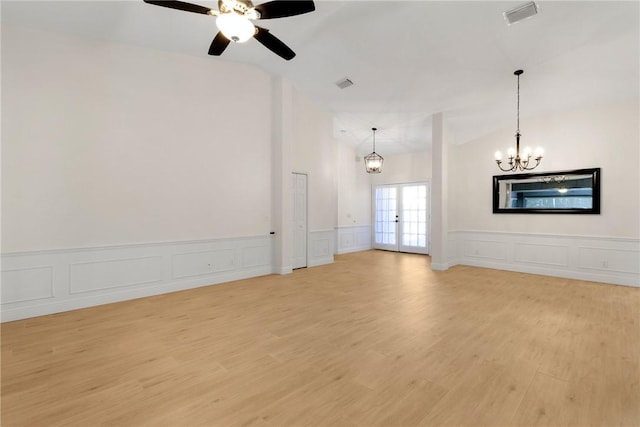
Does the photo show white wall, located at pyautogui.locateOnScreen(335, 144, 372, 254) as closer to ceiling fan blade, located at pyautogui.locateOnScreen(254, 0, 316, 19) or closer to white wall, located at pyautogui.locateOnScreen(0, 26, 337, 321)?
white wall, located at pyautogui.locateOnScreen(0, 26, 337, 321)

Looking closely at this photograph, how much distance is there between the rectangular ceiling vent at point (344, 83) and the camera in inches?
215

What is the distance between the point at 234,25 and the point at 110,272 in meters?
3.71

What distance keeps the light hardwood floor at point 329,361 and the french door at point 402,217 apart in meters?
4.38

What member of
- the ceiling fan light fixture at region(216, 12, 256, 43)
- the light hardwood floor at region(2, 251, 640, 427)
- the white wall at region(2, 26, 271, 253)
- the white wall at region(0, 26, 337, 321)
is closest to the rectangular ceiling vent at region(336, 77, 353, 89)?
the white wall at region(0, 26, 337, 321)

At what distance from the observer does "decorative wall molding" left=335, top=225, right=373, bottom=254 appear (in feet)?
30.2

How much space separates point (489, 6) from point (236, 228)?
4888 millimetres

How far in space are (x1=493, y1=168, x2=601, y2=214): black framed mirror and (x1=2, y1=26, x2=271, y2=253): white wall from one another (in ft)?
17.9

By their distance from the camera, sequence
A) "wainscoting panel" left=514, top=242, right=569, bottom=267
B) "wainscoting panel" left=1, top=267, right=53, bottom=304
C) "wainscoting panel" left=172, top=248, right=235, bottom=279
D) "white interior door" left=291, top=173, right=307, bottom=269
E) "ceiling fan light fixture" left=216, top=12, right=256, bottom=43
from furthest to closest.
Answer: "white interior door" left=291, top=173, right=307, bottom=269
"wainscoting panel" left=514, top=242, right=569, bottom=267
"wainscoting panel" left=172, top=248, right=235, bottom=279
"wainscoting panel" left=1, top=267, right=53, bottom=304
"ceiling fan light fixture" left=216, top=12, right=256, bottom=43

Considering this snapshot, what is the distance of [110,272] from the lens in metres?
4.27

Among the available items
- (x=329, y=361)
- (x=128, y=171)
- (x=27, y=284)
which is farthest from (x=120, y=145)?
(x=329, y=361)

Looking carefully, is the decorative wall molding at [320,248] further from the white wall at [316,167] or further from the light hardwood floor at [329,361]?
the light hardwood floor at [329,361]

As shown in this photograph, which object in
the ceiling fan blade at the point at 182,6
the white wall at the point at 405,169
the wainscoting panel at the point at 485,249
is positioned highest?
the ceiling fan blade at the point at 182,6

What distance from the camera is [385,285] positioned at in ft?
17.3

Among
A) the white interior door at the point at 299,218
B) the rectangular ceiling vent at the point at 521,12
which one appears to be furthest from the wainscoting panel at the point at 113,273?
the rectangular ceiling vent at the point at 521,12
